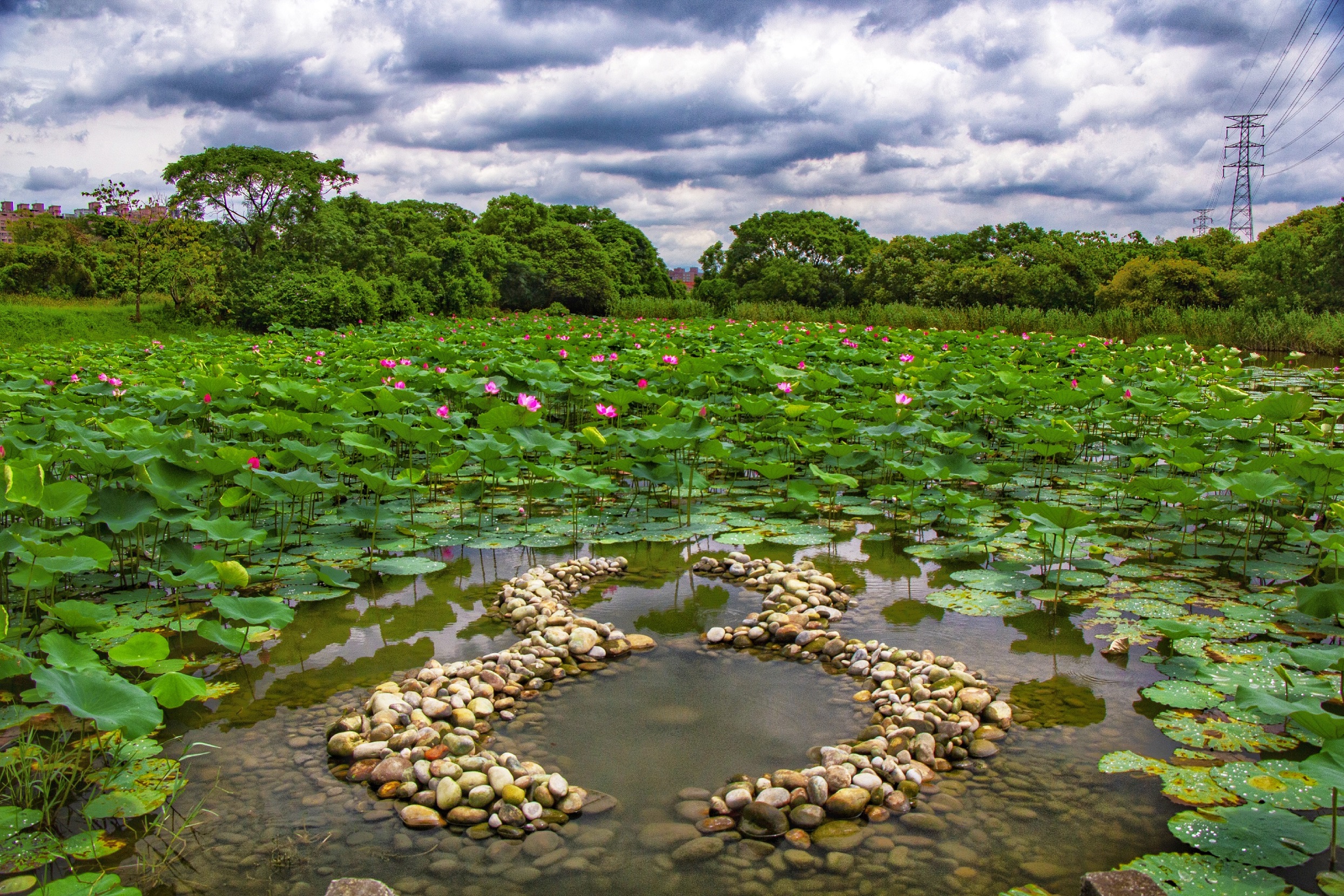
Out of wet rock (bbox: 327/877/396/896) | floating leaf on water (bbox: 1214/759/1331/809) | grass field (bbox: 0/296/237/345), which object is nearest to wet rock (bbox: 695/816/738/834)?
wet rock (bbox: 327/877/396/896)

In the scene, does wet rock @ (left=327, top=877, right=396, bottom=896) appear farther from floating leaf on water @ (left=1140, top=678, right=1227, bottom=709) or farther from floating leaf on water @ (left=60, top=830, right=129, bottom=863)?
floating leaf on water @ (left=1140, top=678, right=1227, bottom=709)

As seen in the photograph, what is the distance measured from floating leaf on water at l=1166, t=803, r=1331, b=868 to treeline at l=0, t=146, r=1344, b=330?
67.8ft

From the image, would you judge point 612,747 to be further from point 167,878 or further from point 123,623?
point 123,623

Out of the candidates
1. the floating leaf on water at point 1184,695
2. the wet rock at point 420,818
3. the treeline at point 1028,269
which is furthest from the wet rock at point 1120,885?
the treeline at point 1028,269

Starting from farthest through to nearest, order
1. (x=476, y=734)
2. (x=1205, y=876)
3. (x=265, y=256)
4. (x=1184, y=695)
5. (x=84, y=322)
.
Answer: (x=265, y=256), (x=84, y=322), (x=1184, y=695), (x=476, y=734), (x=1205, y=876)

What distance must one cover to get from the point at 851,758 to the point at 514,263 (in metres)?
34.6

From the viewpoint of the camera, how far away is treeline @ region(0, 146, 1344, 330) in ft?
70.3

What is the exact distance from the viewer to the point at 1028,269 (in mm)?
28859

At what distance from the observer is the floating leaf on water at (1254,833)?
2211mm

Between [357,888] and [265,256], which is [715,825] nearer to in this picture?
[357,888]

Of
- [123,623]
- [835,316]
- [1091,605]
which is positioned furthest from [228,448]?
[835,316]

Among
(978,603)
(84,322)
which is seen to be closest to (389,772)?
(978,603)

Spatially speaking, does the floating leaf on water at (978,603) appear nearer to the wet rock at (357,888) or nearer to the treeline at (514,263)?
the wet rock at (357,888)

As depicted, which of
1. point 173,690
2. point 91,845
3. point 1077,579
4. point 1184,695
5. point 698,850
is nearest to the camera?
point 91,845
